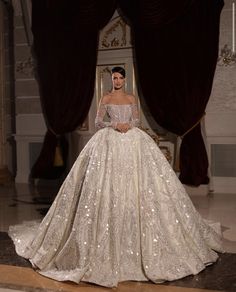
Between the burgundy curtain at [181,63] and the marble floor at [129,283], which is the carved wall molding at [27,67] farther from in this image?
the marble floor at [129,283]

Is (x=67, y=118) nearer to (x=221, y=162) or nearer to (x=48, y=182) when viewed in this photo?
(x=48, y=182)

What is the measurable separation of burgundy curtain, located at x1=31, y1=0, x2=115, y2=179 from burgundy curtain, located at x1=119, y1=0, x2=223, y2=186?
61 centimetres

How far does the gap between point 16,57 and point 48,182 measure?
2055mm

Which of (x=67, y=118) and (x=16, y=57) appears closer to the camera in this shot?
(x=67, y=118)

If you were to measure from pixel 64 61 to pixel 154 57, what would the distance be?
53.5 inches

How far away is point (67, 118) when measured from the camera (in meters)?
6.63

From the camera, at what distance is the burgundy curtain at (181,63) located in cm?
587

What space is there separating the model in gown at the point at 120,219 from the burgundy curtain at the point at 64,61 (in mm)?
3344

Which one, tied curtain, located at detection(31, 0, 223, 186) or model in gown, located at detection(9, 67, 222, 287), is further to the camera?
tied curtain, located at detection(31, 0, 223, 186)

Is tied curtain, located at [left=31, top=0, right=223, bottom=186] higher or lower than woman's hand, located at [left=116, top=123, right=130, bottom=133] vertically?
higher

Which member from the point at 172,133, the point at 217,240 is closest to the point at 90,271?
the point at 217,240

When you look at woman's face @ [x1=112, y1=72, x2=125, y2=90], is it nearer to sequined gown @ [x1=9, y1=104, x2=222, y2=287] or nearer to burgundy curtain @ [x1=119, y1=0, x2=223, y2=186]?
→ sequined gown @ [x1=9, y1=104, x2=222, y2=287]

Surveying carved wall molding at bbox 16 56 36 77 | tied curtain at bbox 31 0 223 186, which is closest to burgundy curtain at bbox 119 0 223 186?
tied curtain at bbox 31 0 223 186

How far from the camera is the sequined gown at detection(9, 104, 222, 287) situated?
285cm
